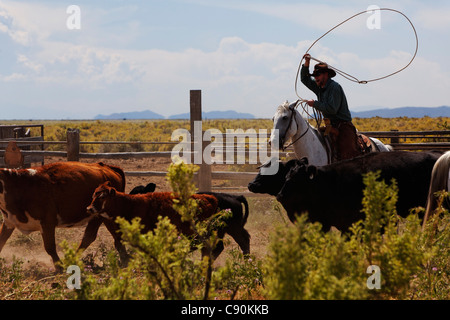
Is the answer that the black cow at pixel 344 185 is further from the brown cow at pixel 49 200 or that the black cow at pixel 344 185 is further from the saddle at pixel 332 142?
the brown cow at pixel 49 200

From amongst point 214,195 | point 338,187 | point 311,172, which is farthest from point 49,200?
point 338,187

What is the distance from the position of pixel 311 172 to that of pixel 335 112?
223 centimetres

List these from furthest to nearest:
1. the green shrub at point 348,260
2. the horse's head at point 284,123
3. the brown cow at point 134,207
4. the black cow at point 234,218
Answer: the horse's head at point 284,123 → the black cow at point 234,218 → the brown cow at point 134,207 → the green shrub at point 348,260

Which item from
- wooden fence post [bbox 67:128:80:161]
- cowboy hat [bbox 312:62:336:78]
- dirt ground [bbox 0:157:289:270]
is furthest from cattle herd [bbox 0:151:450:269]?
wooden fence post [bbox 67:128:80:161]

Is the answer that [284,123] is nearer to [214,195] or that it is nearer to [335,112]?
[335,112]

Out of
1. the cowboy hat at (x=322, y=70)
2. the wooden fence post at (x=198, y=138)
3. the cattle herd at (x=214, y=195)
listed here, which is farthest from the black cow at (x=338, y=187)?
the wooden fence post at (x=198, y=138)

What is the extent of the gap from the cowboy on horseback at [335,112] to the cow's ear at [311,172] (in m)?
2.16

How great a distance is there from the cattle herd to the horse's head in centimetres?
111

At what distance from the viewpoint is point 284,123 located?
7707 millimetres

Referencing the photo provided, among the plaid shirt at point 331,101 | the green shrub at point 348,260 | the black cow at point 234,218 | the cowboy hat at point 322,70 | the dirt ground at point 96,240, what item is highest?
the cowboy hat at point 322,70

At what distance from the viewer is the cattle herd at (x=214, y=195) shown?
18.9ft
